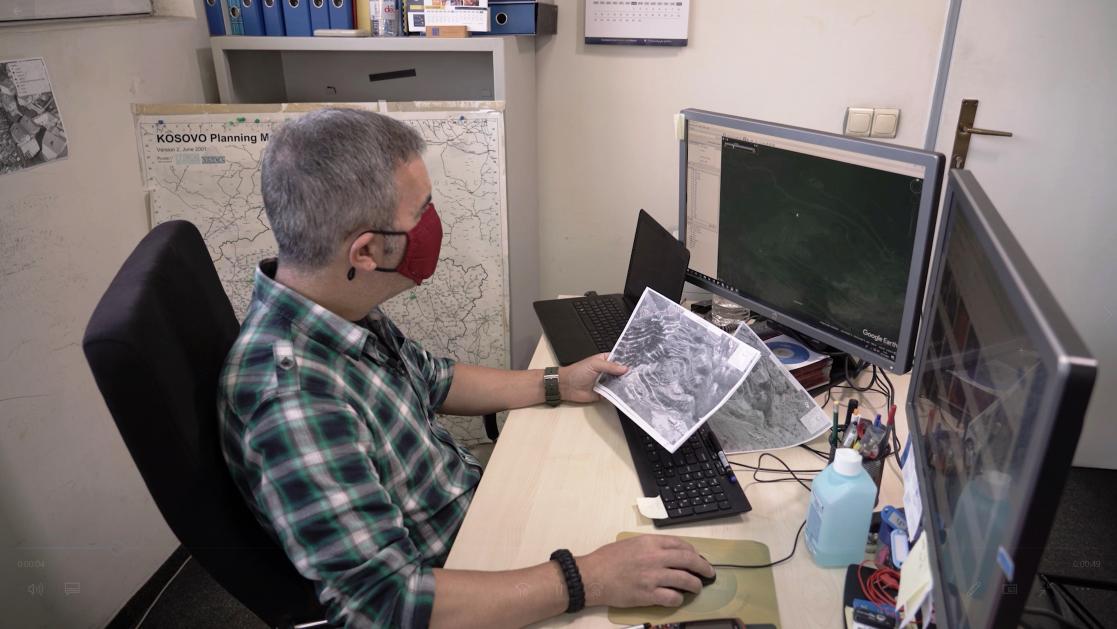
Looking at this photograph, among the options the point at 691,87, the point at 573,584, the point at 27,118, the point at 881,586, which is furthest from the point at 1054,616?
the point at 27,118

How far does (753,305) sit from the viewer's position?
4.88 feet

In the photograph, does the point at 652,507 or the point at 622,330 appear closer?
the point at 652,507

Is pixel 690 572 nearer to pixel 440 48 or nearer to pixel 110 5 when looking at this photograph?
pixel 440 48

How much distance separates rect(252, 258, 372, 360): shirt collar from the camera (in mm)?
971

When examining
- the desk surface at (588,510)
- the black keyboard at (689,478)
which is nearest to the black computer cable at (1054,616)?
the desk surface at (588,510)

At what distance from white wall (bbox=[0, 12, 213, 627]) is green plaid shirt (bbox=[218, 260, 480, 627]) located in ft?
2.88

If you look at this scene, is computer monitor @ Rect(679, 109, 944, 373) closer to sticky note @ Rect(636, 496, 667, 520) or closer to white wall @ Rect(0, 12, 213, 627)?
sticky note @ Rect(636, 496, 667, 520)

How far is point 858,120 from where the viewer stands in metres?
2.01

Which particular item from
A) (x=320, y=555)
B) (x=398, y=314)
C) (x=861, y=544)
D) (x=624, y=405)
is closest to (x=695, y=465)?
(x=624, y=405)

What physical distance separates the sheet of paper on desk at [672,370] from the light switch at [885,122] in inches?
44.6

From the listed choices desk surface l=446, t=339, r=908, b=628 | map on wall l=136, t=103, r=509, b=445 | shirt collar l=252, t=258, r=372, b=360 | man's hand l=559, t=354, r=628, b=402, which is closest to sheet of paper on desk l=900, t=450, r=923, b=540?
desk surface l=446, t=339, r=908, b=628

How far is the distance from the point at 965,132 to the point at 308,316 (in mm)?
1884

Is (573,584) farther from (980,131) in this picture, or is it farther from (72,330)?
(980,131)

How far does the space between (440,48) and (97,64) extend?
0.82 m
